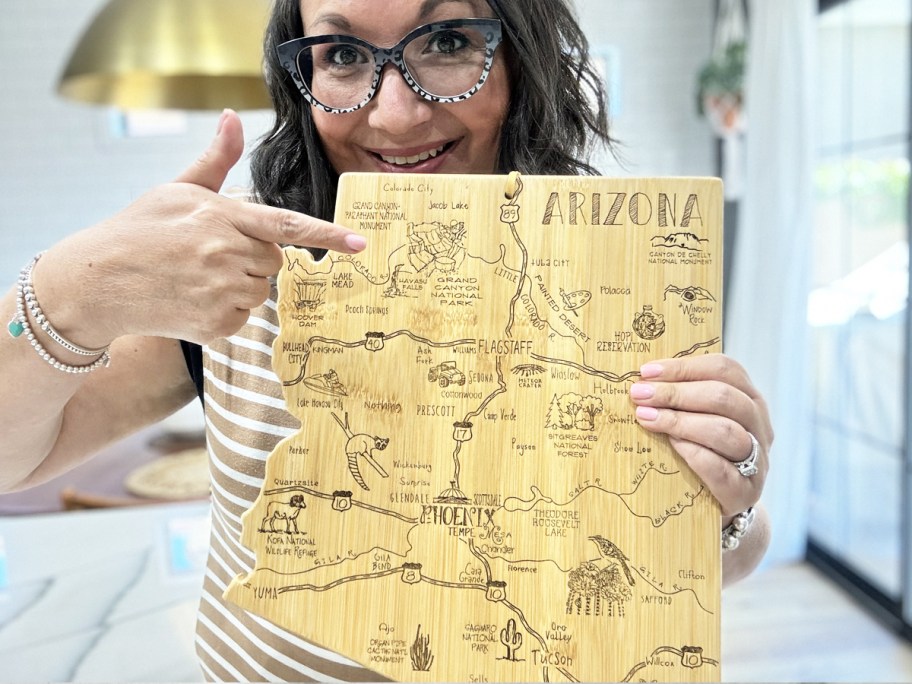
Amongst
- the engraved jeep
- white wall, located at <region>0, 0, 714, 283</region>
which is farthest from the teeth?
white wall, located at <region>0, 0, 714, 283</region>

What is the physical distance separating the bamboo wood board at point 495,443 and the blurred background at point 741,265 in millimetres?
727

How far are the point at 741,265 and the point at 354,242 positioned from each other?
9.71ft

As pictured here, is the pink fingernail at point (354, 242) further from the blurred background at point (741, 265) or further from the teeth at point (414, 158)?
the blurred background at point (741, 265)

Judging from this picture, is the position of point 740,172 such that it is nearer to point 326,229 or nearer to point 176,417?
point 176,417

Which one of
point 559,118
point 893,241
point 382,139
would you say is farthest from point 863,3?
point 382,139

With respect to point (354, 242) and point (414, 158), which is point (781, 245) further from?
point (354, 242)

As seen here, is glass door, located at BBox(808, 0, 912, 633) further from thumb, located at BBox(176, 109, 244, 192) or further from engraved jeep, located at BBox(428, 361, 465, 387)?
thumb, located at BBox(176, 109, 244, 192)

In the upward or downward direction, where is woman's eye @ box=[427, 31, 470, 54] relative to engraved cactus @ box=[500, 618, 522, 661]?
upward

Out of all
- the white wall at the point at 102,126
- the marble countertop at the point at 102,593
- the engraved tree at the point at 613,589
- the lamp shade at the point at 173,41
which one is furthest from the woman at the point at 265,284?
the white wall at the point at 102,126

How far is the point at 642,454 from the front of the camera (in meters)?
0.65

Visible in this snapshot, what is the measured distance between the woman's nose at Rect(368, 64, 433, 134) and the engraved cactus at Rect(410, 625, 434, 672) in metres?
0.47

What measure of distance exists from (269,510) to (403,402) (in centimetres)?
15

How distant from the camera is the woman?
627 millimetres

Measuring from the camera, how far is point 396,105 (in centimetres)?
74
